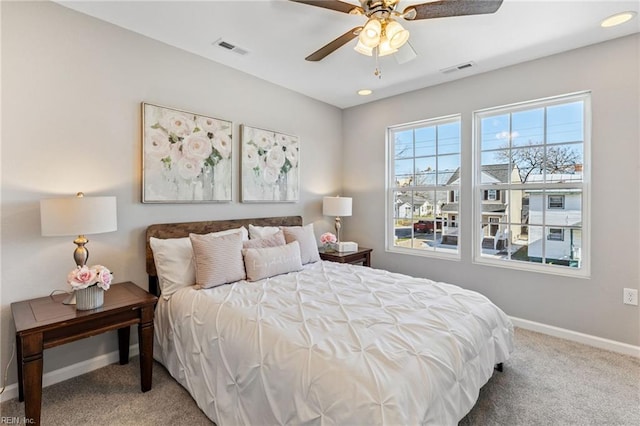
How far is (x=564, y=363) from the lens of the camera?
7.93ft

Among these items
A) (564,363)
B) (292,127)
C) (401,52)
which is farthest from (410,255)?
(401,52)

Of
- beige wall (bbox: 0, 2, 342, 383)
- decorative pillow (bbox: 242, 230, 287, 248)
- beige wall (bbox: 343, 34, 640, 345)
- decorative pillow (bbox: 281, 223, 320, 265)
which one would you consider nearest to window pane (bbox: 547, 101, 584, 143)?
beige wall (bbox: 343, 34, 640, 345)

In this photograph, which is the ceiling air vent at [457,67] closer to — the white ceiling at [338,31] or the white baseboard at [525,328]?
the white ceiling at [338,31]

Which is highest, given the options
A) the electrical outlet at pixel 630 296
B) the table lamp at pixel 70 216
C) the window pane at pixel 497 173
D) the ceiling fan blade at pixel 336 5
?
the ceiling fan blade at pixel 336 5

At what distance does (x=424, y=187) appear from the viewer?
3857mm

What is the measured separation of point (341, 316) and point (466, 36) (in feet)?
8.10

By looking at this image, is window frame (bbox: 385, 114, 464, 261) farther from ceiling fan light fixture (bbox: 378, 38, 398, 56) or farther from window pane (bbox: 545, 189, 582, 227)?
ceiling fan light fixture (bbox: 378, 38, 398, 56)

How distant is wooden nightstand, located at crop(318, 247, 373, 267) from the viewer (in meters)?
3.56

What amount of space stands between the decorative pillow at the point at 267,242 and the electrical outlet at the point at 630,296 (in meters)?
2.98

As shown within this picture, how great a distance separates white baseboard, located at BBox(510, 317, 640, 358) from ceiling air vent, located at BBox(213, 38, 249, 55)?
148 inches

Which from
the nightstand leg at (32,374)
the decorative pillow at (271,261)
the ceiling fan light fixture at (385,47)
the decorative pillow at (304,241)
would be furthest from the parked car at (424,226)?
the nightstand leg at (32,374)

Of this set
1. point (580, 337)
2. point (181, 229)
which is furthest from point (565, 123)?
point (181, 229)

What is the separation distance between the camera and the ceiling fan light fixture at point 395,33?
182 cm

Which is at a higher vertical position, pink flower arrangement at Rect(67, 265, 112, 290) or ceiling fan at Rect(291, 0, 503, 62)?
ceiling fan at Rect(291, 0, 503, 62)
